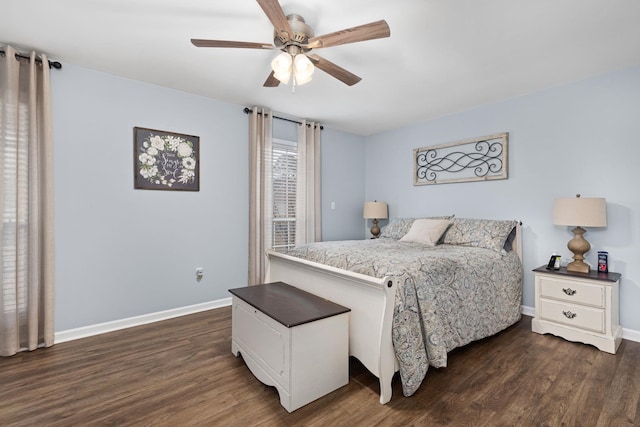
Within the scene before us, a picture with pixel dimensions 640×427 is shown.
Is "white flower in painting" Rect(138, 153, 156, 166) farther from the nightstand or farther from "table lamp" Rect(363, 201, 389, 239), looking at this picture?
the nightstand

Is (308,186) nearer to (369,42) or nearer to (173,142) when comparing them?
(173,142)

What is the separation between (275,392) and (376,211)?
10.2ft

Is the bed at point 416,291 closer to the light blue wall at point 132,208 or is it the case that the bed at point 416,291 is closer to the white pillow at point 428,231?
→ the white pillow at point 428,231

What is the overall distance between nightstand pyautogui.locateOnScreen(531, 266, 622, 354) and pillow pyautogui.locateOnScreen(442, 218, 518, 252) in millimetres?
455

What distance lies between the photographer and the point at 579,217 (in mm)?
2613

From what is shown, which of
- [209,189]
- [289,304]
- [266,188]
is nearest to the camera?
[289,304]

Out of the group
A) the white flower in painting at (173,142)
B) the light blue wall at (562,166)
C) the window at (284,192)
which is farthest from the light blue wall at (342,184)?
the white flower in painting at (173,142)

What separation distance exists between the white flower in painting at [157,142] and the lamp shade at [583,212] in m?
3.92

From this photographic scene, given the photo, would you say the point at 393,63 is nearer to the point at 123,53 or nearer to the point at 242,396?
the point at 123,53

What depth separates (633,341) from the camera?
2654 millimetres

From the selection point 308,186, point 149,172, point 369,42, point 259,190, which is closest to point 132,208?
point 149,172

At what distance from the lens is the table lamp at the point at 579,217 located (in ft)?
8.41

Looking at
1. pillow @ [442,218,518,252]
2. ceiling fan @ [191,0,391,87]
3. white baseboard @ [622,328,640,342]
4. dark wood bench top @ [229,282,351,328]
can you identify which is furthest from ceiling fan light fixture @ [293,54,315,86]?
white baseboard @ [622,328,640,342]

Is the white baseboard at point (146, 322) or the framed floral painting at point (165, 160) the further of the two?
the framed floral painting at point (165, 160)
